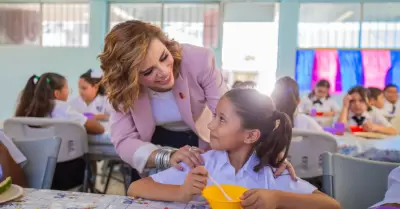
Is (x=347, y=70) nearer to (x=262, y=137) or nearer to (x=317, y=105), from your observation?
(x=317, y=105)

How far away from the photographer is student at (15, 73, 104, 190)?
2.47 meters

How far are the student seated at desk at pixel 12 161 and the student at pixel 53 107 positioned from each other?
0.93 meters

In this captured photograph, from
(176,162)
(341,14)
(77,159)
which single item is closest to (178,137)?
(176,162)

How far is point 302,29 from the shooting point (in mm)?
6996

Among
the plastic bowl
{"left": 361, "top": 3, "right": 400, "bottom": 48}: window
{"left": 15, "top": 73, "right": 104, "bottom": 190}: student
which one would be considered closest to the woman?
{"left": 15, "top": 73, "right": 104, "bottom": 190}: student

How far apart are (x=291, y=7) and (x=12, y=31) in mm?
5500

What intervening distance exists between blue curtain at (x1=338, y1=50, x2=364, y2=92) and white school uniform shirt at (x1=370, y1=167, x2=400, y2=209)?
6184mm

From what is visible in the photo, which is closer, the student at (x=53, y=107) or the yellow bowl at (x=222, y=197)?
the yellow bowl at (x=222, y=197)

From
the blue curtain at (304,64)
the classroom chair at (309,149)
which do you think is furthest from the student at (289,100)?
the blue curtain at (304,64)

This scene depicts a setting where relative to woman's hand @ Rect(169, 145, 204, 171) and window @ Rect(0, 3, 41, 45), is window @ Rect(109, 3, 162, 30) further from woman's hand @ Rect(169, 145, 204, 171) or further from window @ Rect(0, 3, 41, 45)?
woman's hand @ Rect(169, 145, 204, 171)

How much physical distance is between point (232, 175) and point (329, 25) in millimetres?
6539

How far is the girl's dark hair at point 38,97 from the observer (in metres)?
2.69

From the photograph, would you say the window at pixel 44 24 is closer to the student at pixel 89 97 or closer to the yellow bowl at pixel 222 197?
Answer: the student at pixel 89 97

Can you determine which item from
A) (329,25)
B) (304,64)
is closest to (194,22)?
(304,64)
